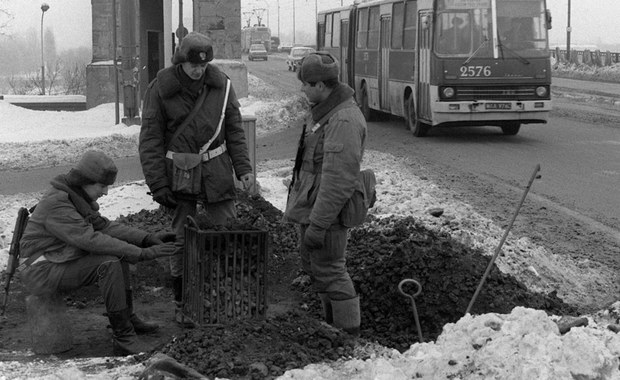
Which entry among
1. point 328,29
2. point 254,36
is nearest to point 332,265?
point 328,29

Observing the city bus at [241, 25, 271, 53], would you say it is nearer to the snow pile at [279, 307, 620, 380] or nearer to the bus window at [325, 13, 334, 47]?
the bus window at [325, 13, 334, 47]

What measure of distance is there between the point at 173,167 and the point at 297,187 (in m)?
0.97

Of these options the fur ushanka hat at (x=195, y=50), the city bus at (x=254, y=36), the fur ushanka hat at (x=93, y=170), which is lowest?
the fur ushanka hat at (x=93, y=170)

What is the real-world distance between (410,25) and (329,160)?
14601mm

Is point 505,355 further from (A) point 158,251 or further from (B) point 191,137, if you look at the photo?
(B) point 191,137

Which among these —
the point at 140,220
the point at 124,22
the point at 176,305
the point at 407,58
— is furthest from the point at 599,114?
the point at 176,305

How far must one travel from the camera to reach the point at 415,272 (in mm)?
7320

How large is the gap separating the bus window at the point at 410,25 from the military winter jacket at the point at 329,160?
45.3 ft

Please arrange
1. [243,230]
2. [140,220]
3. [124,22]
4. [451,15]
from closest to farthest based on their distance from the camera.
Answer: [243,230], [140,220], [451,15], [124,22]

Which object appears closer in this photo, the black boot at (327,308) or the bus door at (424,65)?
the black boot at (327,308)

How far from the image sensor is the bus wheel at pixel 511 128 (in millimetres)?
19812

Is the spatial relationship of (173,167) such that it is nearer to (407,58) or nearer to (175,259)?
(175,259)

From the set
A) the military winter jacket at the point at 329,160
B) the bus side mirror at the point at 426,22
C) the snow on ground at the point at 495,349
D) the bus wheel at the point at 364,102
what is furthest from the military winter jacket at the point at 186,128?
the bus wheel at the point at 364,102

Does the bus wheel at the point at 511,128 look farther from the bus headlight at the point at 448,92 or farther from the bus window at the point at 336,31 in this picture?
the bus window at the point at 336,31
